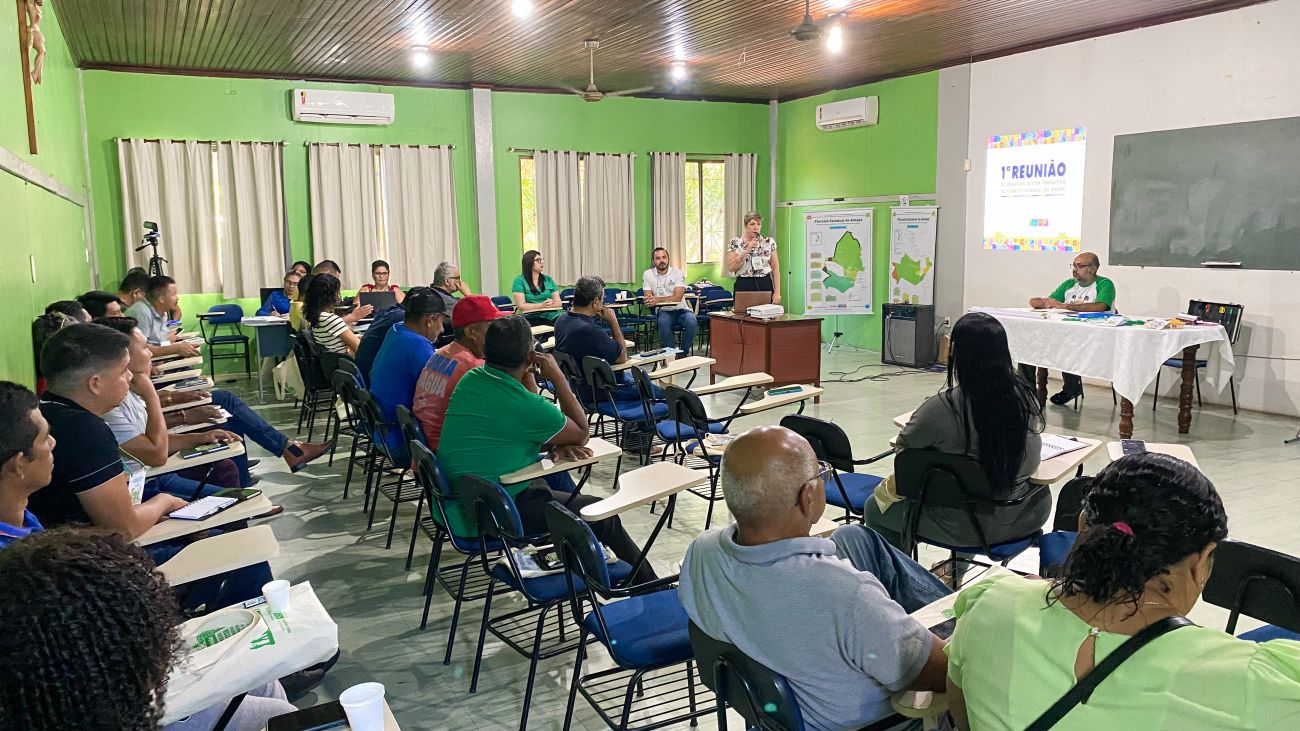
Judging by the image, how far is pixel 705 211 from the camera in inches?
488

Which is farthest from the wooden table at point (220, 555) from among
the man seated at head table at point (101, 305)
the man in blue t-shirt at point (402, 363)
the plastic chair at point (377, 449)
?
the man seated at head table at point (101, 305)

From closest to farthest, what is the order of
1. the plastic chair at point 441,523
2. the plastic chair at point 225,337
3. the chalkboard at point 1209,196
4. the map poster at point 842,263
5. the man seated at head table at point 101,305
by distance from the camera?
1. the plastic chair at point 441,523
2. the man seated at head table at point 101,305
3. the chalkboard at point 1209,196
4. the plastic chair at point 225,337
5. the map poster at point 842,263

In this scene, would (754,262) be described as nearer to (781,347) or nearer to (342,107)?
(781,347)

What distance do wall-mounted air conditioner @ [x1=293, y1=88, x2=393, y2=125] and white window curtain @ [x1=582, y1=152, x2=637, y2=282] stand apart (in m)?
2.62

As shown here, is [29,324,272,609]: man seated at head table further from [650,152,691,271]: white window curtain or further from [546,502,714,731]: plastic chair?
[650,152,691,271]: white window curtain

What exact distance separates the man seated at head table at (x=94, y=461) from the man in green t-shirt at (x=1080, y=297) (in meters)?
6.45

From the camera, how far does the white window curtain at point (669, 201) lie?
38.9 ft

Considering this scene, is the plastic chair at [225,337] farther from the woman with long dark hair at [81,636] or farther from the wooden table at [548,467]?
the woman with long dark hair at [81,636]

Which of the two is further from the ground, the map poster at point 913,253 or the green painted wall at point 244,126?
the green painted wall at point 244,126

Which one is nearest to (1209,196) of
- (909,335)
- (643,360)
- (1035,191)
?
(1035,191)

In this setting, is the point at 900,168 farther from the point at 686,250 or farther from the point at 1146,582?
the point at 1146,582

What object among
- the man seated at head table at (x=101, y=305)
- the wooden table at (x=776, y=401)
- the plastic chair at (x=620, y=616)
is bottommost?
the plastic chair at (x=620, y=616)

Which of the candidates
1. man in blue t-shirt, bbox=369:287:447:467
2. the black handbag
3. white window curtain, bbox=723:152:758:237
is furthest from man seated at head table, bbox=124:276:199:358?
white window curtain, bbox=723:152:758:237

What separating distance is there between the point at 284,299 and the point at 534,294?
250 cm
